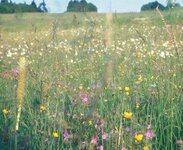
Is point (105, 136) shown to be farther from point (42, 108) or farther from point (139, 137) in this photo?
point (42, 108)

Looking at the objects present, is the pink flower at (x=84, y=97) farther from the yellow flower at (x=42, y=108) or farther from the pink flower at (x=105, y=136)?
the pink flower at (x=105, y=136)

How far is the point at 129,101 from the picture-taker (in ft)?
10.8

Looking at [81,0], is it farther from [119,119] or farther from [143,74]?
[119,119]

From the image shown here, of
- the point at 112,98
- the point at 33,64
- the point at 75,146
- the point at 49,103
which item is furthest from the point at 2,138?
the point at 33,64

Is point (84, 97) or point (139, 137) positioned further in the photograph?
point (84, 97)

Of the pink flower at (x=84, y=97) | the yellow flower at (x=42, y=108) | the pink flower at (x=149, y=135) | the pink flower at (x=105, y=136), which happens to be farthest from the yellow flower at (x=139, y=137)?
the yellow flower at (x=42, y=108)

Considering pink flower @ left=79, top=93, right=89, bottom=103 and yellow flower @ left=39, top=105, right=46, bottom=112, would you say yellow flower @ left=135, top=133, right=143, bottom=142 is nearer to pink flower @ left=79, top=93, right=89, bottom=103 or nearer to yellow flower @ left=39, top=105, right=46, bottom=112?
pink flower @ left=79, top=93, right=89, bottom=103

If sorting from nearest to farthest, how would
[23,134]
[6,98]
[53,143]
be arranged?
[53,143] < [23,134] < [6,98]

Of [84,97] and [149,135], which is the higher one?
[84,97]

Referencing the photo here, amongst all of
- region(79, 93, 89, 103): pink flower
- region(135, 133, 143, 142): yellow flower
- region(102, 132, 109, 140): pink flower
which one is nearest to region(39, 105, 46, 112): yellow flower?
region(79, 93, 89, 103): pink flower

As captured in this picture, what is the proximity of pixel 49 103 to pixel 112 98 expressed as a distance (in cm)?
50


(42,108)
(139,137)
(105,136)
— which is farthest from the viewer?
(42,108)

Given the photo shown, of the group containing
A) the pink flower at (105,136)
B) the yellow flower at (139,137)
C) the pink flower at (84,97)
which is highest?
the pink flower at (84,97)

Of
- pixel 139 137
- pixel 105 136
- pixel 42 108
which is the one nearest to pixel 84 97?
pixel 42 108
